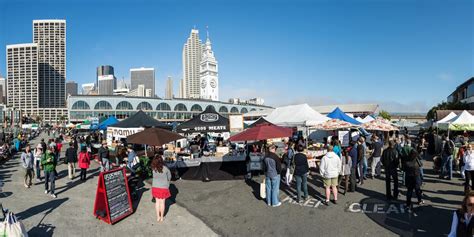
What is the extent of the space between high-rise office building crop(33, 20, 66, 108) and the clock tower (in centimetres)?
9575

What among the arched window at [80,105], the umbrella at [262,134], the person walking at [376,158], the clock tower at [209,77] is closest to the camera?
the umbrella at [262,134]

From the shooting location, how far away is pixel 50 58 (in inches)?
6880

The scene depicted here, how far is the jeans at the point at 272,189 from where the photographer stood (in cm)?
712

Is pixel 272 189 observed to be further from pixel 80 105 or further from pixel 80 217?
pixel 80 105

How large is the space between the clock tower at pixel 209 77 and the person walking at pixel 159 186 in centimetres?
17397

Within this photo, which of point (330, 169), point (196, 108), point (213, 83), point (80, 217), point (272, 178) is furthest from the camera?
point (213, 83)

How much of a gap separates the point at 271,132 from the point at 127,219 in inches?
200

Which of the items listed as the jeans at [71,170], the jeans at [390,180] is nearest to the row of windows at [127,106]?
the jeans at [71,170]

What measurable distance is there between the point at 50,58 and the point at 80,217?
693 feet

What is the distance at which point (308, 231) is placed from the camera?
5453 millimetres

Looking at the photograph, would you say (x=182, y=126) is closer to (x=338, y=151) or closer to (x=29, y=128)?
(x=338, y=151)

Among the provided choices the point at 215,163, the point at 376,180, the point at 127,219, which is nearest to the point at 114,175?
the point at 127,219

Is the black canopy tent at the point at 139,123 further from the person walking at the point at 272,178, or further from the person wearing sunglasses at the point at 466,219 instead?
the person wearing sunglasses at the point at 466,219

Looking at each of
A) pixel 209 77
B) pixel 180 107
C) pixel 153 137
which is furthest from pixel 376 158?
pixel 209 77
